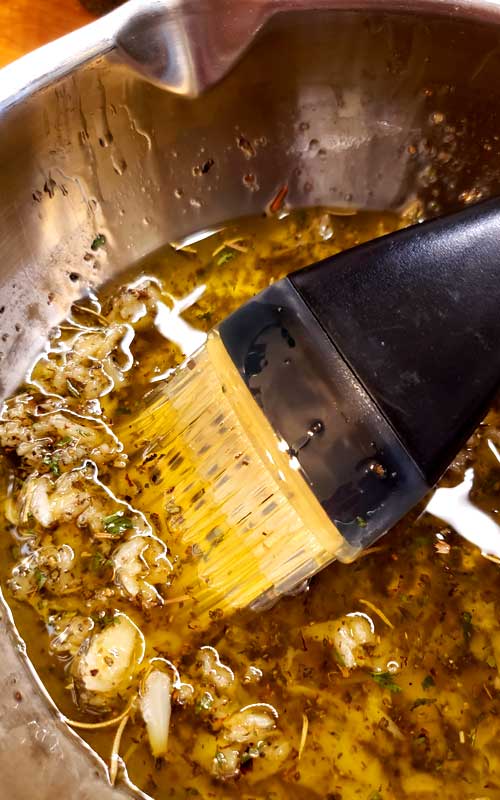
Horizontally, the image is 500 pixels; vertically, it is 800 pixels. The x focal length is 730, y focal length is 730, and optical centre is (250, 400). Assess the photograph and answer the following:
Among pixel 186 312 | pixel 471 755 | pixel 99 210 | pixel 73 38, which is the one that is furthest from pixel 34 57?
pixel 471 755

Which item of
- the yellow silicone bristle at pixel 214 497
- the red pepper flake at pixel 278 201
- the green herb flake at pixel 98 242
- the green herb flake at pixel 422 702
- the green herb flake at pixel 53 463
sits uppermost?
the green herb flake at pixel 98 242

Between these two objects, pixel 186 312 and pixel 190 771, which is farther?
pixel 186 312

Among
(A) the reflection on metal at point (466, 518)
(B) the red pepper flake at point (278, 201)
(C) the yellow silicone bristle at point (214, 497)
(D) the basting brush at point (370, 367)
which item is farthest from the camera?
(B) the red pepper flake at point (278, 201)

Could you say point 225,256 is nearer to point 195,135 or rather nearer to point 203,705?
point 195,135

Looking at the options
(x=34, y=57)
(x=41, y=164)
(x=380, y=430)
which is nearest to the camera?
(x=380, y=430)

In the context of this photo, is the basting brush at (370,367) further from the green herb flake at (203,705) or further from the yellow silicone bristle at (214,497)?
the green herb flake at (203,705)

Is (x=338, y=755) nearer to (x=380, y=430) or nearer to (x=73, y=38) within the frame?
(x=380, y=430)

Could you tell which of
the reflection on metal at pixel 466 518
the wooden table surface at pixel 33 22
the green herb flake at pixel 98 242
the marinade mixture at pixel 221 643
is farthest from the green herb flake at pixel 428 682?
the wooden table surface at pixel 33 22

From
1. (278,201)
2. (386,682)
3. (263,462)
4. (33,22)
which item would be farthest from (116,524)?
(33,22)
